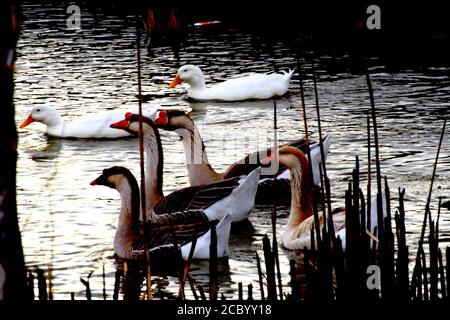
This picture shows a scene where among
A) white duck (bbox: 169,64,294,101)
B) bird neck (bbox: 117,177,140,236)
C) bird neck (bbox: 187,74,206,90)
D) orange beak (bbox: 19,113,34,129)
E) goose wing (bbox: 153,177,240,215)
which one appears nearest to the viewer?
bird neck (bbox: 117,177,140,236)

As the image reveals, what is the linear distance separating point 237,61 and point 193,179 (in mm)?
8263

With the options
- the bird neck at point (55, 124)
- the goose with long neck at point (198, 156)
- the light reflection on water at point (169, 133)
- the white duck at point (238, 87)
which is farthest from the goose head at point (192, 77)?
the goose with long neck at point (198, 156)

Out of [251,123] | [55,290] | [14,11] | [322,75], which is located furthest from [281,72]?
[14,11]

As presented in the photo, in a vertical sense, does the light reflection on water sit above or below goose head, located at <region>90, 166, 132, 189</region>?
below

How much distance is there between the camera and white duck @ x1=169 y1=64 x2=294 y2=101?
16141 millimetres

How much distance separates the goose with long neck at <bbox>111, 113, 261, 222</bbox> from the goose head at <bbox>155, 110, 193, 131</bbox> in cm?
76

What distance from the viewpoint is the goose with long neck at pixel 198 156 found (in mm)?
10961

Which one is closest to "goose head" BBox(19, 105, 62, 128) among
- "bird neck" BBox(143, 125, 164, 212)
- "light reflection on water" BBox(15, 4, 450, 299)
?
"light reflection on water" BBox(15, 4, 450, 299)

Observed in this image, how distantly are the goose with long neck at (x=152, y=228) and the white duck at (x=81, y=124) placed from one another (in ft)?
13.4

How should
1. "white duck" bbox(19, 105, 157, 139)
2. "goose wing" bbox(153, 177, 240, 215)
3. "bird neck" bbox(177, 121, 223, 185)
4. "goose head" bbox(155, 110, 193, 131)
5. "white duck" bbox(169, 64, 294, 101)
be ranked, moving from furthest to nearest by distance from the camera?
Answer: "white duck" bbox(169, 64, 294, 101) → "white duck" bbox(19, 105, 157, 139) → "goose head" bbox(155, 110, 193, 131) → "bird neck" bbox(177, 121, 223, 185) → "goose wing" bbox(153, 177, 240, 215)

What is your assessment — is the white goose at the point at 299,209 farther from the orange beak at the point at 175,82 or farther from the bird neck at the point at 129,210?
the orange beak at the point at 175,82

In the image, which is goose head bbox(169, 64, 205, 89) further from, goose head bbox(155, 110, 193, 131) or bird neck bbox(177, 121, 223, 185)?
bird neck bbox(177, 121, 223, 185)
